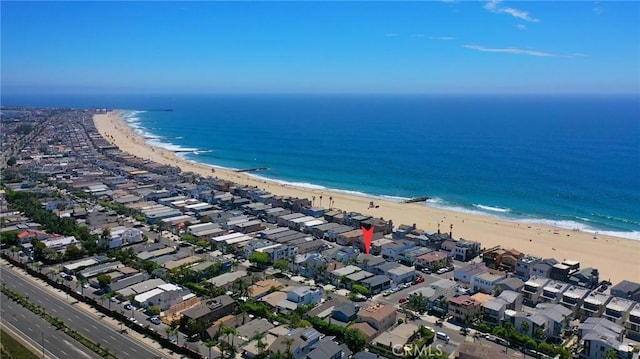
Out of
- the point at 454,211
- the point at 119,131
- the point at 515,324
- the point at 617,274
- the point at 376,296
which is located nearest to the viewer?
the point at 515,324

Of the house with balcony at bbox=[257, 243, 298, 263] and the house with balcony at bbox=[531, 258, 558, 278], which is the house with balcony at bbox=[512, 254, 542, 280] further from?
the house with balcony at bbox=[257, 243, 298, 263]

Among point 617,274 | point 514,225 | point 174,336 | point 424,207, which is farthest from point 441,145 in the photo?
point 174,336

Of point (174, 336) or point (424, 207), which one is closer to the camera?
point (174, 336)

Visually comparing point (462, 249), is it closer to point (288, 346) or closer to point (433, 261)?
point (433, 261)

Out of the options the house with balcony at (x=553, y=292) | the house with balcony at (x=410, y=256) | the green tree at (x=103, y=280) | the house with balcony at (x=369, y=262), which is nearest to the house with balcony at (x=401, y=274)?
the house with balcony at (x=369, y=262)

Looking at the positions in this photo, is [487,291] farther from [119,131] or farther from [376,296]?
[119,131]
